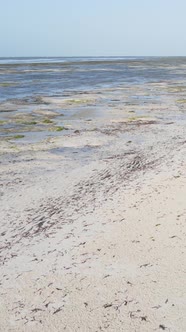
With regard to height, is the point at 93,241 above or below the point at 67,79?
below

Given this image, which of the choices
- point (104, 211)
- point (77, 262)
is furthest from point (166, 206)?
point (77, 262)

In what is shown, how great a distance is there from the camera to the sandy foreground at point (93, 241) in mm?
3705

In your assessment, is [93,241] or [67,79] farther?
[67,79]

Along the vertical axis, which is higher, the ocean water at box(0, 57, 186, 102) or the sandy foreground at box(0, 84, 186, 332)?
the ocean water at box(0, 57, 186, 102)

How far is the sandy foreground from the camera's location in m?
3.71

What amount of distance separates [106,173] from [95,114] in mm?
8180

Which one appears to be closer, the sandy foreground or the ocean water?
the sandy foreground

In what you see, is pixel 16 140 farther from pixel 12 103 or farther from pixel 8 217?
pixel 12 103

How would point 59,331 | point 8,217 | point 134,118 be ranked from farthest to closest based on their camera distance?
point 134,118, point 8,217, point 59,331

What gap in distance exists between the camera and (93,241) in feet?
16.6

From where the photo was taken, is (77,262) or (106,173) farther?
(106,173)

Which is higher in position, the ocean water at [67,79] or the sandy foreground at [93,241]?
the ocean water at [67,79]

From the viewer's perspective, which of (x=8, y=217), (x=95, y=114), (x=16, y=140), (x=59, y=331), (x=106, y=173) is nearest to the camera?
(x=59, y=331)

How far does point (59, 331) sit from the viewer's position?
3.49 m
